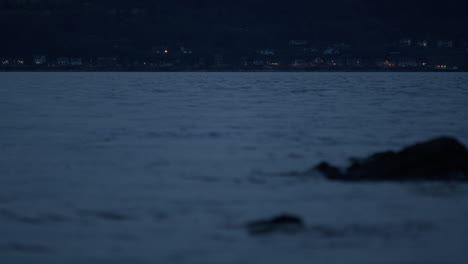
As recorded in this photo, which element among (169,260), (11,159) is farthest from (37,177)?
(169,260)

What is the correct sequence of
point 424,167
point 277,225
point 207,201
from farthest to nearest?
point 424,167
point 207,201
point 277,225

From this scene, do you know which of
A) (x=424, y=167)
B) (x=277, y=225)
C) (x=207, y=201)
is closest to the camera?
(x=277, y=225)

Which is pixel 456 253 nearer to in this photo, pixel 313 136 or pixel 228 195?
pixel 228 195

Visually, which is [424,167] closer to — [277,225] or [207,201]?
[207,201]

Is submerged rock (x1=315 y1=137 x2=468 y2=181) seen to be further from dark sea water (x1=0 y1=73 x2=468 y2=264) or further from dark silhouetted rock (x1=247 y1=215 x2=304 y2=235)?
dark silhouetted rock (x1=247 y1=215 x2=304 y2=235)

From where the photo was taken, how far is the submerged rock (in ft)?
61.3

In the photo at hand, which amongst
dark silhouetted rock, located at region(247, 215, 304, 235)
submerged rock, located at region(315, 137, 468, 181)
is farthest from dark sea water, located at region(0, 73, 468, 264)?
submerged rock, located at region(315, 137, 468, 181)

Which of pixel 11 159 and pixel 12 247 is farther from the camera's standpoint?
pixel 11 159

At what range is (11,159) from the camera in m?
22.9

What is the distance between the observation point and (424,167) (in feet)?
62.0

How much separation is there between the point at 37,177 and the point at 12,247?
7731mm

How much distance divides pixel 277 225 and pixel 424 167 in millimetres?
7266

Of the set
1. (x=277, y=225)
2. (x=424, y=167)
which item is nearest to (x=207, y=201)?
(x=277, y=225)

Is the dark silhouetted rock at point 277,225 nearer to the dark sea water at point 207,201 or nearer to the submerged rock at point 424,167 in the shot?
the dark sea water at point 207,201
